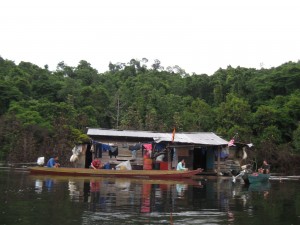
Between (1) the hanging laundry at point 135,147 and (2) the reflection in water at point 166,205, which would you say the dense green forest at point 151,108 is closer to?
(1) the hanging laundry at point 135,147

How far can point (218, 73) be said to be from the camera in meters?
65.0

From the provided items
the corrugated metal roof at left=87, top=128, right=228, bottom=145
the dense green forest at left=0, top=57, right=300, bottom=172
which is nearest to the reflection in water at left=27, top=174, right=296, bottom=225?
the corrugated metal roof at left=87, top=128, right=228, bottom=145

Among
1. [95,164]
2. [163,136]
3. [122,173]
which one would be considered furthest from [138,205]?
[163,136]

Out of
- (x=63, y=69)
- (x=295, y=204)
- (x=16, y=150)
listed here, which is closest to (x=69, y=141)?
(x=16, y=150)

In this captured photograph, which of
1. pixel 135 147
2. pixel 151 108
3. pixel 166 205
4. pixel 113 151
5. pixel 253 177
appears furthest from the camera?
pixel 151 108

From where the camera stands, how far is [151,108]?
2039 inches

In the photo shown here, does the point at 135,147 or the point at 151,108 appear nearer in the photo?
the point at 135,147

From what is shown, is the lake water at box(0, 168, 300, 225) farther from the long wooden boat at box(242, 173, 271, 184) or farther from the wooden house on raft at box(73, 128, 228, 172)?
the wooden house on raft at box(73, 128, 228, 172)

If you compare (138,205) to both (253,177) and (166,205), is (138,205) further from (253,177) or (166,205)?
(253,177)

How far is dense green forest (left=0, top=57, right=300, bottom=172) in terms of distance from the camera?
3928 cm

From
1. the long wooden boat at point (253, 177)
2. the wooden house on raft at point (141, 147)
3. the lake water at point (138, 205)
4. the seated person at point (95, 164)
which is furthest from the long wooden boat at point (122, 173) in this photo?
the lake water at point (138, 205)

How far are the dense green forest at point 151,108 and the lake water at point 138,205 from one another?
42.0 feet

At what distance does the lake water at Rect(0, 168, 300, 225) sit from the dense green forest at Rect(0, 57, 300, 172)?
12790 millimetres

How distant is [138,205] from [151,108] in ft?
123
